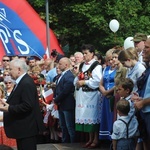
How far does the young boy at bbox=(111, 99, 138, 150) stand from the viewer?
7832mm

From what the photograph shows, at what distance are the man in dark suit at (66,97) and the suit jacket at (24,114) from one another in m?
3.00

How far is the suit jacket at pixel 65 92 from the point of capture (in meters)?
10.4

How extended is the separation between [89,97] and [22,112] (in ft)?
8.91

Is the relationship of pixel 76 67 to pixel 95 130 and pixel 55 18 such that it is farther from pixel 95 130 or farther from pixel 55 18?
pixel 55 18

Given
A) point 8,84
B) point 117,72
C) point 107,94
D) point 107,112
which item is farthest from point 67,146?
point 117,72

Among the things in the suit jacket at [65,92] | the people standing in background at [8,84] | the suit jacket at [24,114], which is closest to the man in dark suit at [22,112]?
the suit jacket at [24,114]

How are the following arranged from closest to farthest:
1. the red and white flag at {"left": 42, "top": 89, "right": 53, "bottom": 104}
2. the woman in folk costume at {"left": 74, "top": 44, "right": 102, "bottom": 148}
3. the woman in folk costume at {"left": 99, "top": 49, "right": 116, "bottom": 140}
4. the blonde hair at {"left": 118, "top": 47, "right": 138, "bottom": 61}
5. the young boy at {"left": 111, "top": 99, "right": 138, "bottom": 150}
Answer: the young boy at {"left": 111, "top": 99, "right": 138, "bottom": 150} → the blonde hair at {"left": 118, "top": 47, "right": 138, "bottom": 61} → the woman in folk costume at {"left": 99, "top": 49, "right": 116, "bottom": 140} → the woman in folk costume at {"left": 74, "top": 44, "right": 102, "bottom": 148} → the red and white flag at {"left": 42, "top": 89, "right": 53, "bottom": 104}

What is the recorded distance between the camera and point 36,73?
12.0 meters

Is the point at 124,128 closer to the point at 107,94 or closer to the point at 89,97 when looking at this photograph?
the point at 107,94

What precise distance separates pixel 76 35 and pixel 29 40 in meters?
8.03

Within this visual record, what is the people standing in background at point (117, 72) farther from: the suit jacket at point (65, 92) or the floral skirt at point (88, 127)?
the suit jacket at point (65, 92)

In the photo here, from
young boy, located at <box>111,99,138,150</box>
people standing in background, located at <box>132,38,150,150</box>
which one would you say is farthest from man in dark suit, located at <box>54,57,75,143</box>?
people standing in background, located at <box>132,38,150,150</box>

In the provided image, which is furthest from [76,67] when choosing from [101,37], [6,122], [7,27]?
[101,37]

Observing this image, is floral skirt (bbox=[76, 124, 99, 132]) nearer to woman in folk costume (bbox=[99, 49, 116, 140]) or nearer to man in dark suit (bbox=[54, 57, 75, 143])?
woman in folk costume (bbox=[99, 49, 116, 140])
